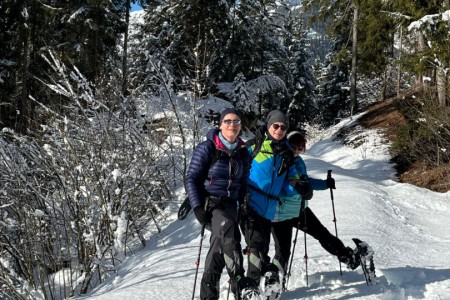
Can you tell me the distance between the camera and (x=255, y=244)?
3.79 meters

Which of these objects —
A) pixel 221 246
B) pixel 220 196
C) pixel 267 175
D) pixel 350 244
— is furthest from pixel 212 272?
pixel 350 244

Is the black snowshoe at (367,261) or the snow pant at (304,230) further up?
the snow pant at (304,230)

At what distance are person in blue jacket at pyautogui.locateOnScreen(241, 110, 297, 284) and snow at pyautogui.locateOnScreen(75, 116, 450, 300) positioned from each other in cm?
62

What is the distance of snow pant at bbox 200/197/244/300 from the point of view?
3387mm

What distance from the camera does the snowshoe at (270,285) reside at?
351 centimetres

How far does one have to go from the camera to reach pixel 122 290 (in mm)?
4328

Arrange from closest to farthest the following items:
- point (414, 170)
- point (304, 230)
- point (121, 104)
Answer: point (304, 230)
point (121, 104)
point (414, 170)

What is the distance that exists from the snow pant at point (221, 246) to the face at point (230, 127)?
1.66ft

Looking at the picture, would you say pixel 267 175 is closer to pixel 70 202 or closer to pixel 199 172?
pixel 199 172

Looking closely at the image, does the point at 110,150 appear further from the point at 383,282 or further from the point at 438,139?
the point at 438,139

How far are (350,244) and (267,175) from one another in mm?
2546

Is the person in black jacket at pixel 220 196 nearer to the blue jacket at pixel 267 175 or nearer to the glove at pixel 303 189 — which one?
the blue jacket at pixel 267 175

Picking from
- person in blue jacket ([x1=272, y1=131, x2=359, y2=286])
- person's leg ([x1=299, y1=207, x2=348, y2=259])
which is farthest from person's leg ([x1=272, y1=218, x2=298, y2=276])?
person's leg ([x1=299, y1=207, x2=348, y2=259])

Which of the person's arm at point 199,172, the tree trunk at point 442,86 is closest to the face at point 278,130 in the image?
the person's arm at point 199,172
